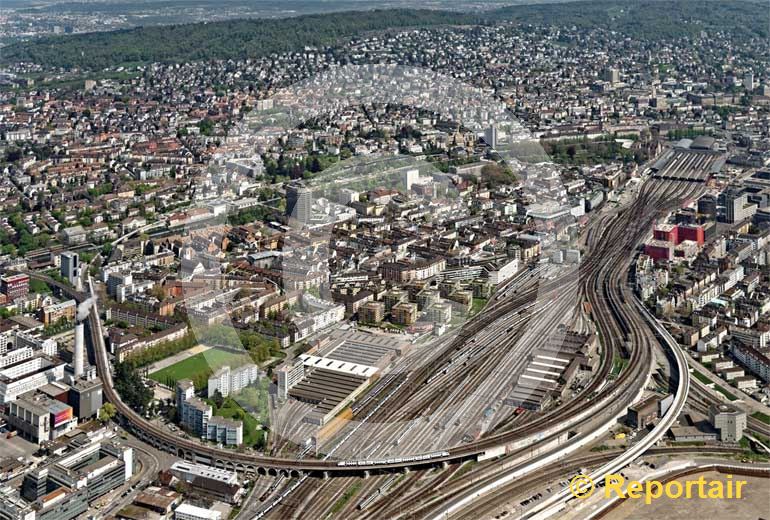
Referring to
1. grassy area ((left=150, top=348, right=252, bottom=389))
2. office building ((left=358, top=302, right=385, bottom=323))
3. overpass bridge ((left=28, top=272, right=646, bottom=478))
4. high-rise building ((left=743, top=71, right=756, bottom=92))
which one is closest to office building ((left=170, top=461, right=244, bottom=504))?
overpass bridge ((left=28, top=272, right=646, bottom=478))

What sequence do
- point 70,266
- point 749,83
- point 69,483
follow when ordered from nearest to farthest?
point 69,483 < point 70,266 < point 749,83

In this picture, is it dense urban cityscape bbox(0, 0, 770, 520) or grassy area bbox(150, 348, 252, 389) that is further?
grassy area bbox(150, 348, 252, 389)

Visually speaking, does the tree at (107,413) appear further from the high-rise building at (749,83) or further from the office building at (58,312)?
the high-rise building at (749,83)

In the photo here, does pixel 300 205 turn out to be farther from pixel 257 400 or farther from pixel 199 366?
pixel 257 400

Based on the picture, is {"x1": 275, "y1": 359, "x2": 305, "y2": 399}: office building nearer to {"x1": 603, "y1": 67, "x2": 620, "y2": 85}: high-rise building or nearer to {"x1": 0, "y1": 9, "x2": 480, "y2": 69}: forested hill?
{"x1": 603, "y1": 67, "x2": 620, "y2": 85}: high-rise building

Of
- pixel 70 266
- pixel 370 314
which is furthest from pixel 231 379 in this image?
pixel 70 266
